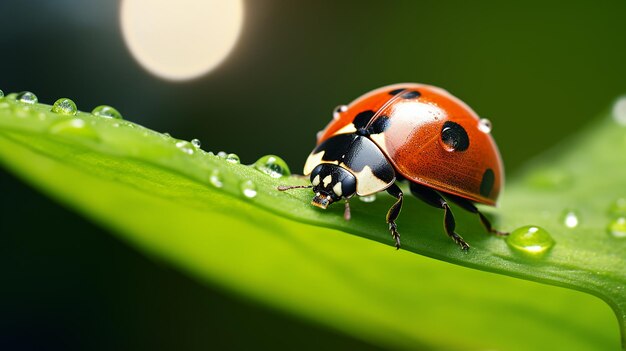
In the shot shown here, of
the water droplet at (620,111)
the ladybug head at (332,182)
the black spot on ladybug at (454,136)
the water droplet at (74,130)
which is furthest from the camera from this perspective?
the water droplet at (620,111)

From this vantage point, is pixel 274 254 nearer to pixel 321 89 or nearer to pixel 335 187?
pixel 335 187

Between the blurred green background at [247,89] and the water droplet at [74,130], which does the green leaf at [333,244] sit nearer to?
the water droplet at [74,130]

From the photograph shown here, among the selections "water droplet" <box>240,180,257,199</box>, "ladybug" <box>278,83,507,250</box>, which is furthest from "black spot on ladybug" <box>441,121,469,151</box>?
"water droplet" <box>240,180,257,199</box>

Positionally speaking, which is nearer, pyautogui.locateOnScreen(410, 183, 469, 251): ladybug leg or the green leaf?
the green leaf

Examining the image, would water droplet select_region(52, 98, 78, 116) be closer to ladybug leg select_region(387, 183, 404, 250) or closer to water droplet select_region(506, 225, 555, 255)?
ladybug leg select_region(387, 183, 404, 250)

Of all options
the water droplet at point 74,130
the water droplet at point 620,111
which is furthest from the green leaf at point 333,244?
the water droplet at point 620,111
